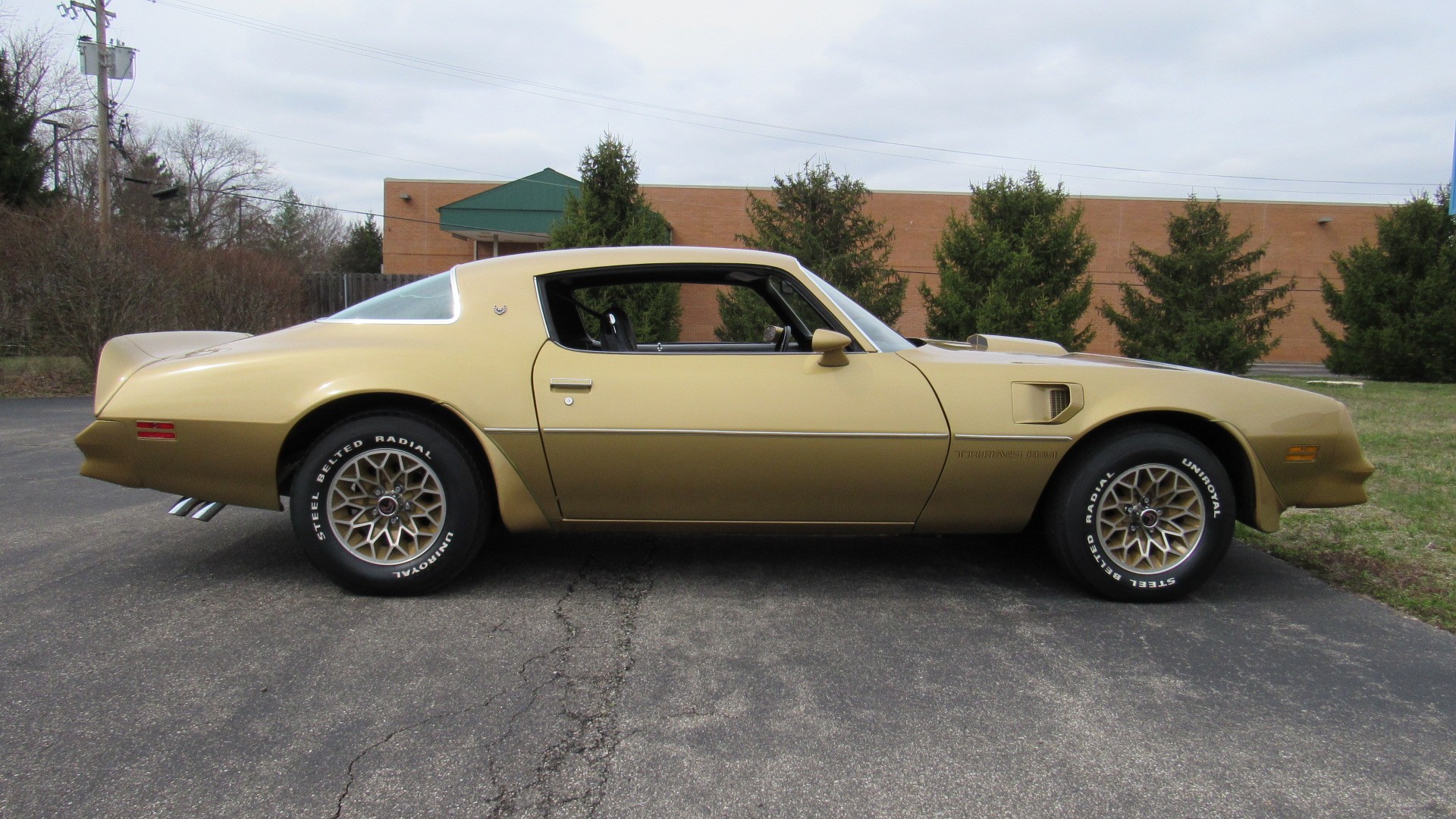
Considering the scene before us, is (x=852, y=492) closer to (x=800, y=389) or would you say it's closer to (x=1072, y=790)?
(x=800, y=389)

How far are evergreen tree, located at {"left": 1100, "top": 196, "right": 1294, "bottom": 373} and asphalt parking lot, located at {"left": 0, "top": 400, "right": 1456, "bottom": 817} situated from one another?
13.9 meters

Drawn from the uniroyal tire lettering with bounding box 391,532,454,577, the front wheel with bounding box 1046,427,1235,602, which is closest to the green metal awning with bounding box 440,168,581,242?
the uniroyal tire lettering with bounding box 391,532,454,577

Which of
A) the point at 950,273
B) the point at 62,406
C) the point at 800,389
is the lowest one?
the point at 62,406

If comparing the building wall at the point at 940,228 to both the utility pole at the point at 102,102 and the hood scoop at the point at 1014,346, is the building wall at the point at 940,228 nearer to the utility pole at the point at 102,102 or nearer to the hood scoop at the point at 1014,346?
the utility pole at the point at 102,102

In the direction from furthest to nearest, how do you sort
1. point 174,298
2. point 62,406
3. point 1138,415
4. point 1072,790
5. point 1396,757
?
point 174,298 < point 62,406 < point 1138,415 < point 1396,757 < point 1072,790

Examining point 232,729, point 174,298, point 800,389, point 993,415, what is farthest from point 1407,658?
point 174,298

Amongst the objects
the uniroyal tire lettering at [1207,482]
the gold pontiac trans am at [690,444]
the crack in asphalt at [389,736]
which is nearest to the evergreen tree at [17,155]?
the gold pontiac trans am at [690,444]

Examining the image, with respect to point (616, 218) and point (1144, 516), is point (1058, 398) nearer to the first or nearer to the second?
point (1144, 516)

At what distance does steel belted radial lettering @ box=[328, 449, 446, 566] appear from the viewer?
3.41m

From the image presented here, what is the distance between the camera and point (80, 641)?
115 inches

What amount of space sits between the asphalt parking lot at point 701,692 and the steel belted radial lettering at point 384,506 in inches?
8.7

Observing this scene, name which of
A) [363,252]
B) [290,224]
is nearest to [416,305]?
[363,252]

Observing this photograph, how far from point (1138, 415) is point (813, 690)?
187 centimetres

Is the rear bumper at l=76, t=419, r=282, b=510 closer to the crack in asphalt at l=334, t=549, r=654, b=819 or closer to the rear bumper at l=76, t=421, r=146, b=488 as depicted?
the rear bumper at l=76, t=421, r=146, b=488
